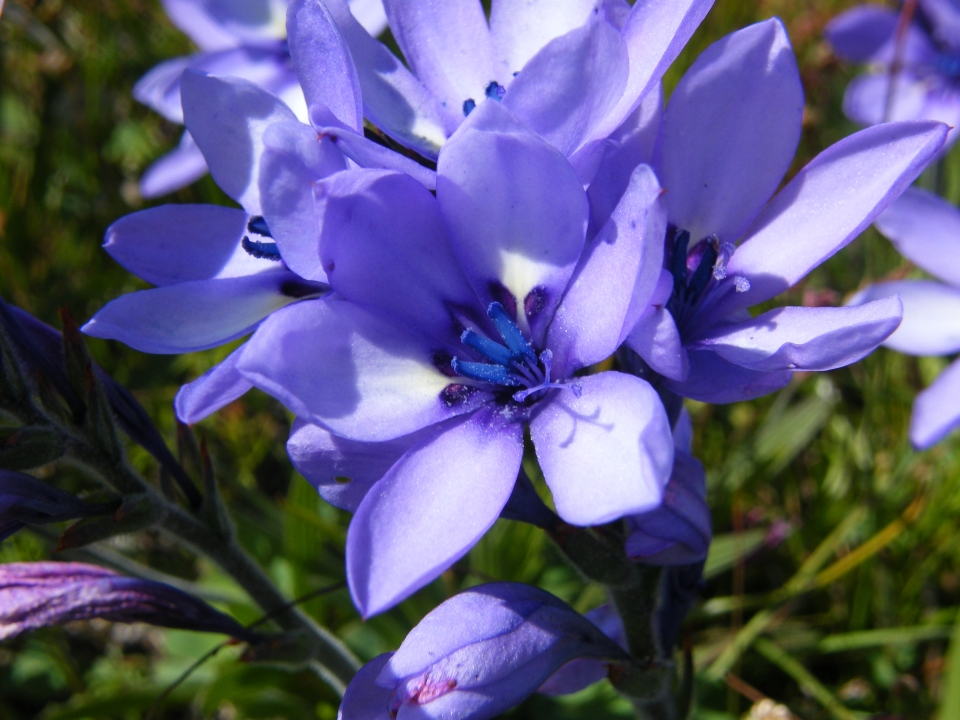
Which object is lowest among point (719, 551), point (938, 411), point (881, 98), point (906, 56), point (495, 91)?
point (719, 551)

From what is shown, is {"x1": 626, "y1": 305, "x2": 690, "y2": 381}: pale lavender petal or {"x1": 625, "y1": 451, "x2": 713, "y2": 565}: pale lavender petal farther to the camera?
{"x1": 625, "y1": 451, "x2": 713, "y2": 565}: pale lavender petal

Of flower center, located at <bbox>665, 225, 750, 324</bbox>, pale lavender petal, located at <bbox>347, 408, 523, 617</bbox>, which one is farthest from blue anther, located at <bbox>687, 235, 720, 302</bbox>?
pale lavender petal, located at <bbox>347, 408, 523, 617</bbox>

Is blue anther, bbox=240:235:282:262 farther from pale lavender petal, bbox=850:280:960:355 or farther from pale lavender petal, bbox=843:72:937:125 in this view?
pale lavender petal, bbox=843:72:937:125

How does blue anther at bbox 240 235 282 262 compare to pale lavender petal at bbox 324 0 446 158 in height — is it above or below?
below

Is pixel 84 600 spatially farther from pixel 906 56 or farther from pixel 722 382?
pixel 906 56

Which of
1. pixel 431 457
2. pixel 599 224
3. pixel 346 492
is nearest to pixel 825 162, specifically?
pixel 599 224

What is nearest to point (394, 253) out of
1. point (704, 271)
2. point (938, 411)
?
point (704, 271)

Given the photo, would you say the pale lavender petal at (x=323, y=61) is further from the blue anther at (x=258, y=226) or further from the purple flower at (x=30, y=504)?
the purple flower at (x=30, y=504)
